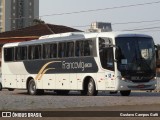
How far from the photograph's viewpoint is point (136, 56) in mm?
29828

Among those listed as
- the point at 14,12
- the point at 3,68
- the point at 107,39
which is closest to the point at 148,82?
the point at 107,39

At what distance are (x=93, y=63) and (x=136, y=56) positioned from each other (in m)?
2.35

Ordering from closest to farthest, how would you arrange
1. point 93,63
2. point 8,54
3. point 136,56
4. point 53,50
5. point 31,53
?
point 136,56, point 93,63, point 53,50, point 31,53, point 8,54

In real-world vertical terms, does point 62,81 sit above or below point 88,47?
below

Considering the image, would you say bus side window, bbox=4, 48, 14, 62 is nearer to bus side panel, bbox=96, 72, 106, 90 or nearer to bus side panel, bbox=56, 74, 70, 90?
bus side panel, bbox=56, 74, 70, 90

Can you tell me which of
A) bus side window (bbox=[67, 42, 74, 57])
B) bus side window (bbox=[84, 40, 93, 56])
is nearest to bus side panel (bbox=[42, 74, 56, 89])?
bus side window (bbox=[67, 42, 74, 57])

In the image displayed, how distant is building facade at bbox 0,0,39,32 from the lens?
15688 cm

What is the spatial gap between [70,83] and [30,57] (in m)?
4.52

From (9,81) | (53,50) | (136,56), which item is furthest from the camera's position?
(9,81)

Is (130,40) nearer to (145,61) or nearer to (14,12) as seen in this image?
(145,61)

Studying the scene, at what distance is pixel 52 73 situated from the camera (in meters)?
33.6

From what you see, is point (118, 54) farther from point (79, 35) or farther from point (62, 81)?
point (62, 81)

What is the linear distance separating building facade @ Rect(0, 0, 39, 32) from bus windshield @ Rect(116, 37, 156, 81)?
126952 millimetres

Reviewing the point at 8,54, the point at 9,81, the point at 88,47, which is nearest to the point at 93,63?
the point at 88,47
